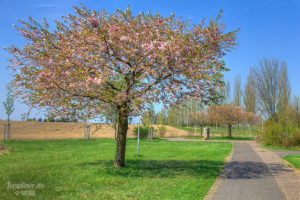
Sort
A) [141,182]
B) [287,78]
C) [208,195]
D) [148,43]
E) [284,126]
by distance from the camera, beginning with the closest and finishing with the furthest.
Result: 1. [208,195]
2. [141,182]
3. [148,43]
4. [284,126]
5. [287,78]

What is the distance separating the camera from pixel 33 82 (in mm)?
8672

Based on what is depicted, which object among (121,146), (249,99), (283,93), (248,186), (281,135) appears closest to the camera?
(248,186)

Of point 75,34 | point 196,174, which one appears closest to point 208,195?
point 196,174

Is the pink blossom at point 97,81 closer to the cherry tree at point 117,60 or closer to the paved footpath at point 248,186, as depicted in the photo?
the cherry tree at point 117,60

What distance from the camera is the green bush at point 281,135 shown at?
22.3 m

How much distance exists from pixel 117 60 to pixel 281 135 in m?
20.6

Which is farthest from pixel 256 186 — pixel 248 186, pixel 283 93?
pixel 283 93

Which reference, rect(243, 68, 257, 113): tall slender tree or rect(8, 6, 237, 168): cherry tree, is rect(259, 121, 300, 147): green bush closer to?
rect(8, 6, 237, 168): cherry tree

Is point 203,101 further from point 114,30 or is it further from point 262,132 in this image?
point 262,132

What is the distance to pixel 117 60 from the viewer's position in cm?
885

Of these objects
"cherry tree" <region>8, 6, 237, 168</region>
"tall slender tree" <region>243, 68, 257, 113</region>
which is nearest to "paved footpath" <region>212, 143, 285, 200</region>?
"cherry tree" <region>8, 6, 237, 168</region>

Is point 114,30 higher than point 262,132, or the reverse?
point 114,30

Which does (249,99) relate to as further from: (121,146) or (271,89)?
(121,146)

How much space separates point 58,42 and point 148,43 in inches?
134
